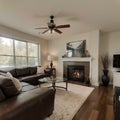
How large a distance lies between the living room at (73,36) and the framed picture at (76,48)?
0.52 ft

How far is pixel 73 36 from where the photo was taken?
5676 mm

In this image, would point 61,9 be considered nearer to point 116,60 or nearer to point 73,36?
point 73,36

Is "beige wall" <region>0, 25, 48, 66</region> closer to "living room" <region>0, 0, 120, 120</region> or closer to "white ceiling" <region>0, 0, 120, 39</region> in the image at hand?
"living room" <region>0, 0, 120, 120</region>

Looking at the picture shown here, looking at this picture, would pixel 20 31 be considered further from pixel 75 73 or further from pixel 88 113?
pixel 88 113

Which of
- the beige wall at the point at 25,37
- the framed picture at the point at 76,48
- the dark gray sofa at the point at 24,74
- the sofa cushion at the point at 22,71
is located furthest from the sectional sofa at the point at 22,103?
the framed picture at the point at 76,48

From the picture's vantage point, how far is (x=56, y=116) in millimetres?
2182

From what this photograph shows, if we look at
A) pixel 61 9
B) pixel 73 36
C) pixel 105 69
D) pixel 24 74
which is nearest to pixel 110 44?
pixel 105 69

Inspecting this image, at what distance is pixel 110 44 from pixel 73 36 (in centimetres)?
192

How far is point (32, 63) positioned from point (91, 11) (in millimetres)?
4233

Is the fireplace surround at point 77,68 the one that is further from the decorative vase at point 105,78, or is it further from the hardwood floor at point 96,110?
the hardwood floor at point 96,110

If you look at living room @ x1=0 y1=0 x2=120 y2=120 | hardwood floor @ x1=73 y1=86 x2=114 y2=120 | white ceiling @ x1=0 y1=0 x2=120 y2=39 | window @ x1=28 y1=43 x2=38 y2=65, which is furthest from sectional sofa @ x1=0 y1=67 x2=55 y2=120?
window @ x1=28 y1=43 x2=38 y2=65

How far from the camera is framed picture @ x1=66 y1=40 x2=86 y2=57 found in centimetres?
531

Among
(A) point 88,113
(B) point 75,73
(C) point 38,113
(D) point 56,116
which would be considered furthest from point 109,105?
(B) point 75,73

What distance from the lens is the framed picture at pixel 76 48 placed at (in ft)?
17.4
